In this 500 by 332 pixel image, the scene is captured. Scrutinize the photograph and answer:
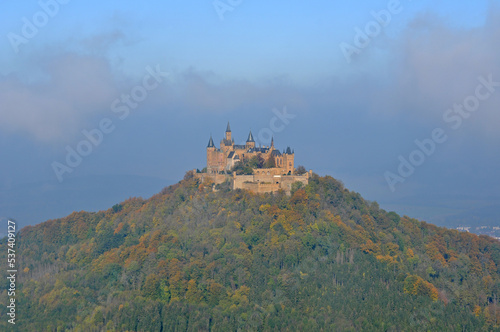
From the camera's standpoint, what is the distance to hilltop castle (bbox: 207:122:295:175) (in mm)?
88312

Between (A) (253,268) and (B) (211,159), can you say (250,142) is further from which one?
(A) (253,268)

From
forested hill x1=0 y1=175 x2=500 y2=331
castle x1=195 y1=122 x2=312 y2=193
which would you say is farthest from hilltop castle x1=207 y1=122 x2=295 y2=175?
forested hill x1=0 y1=175 x2=500 y2=331

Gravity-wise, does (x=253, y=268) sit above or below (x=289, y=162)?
below

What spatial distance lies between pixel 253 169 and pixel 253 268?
16470mm

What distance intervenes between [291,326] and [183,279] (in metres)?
13.8

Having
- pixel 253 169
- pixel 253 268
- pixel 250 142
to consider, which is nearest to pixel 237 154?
pixel 250 142

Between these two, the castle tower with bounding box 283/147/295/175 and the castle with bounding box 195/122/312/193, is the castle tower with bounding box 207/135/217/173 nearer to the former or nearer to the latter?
the castle with bounding box 195/122/312/193

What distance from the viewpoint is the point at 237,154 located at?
91.2 meters

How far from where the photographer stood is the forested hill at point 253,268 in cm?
6662

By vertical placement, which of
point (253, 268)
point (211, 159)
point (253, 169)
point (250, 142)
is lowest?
point (253, 268)

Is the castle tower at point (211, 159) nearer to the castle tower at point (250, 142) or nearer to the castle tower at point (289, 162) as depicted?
the castle tower at point (250, 142)

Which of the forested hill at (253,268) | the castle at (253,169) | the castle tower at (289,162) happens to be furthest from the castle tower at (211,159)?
the castle tower at (289,162)

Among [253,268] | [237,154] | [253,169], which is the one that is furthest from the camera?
[237,154]

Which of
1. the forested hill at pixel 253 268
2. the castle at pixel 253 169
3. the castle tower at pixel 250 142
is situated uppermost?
the castle tower at pixel 250 142
